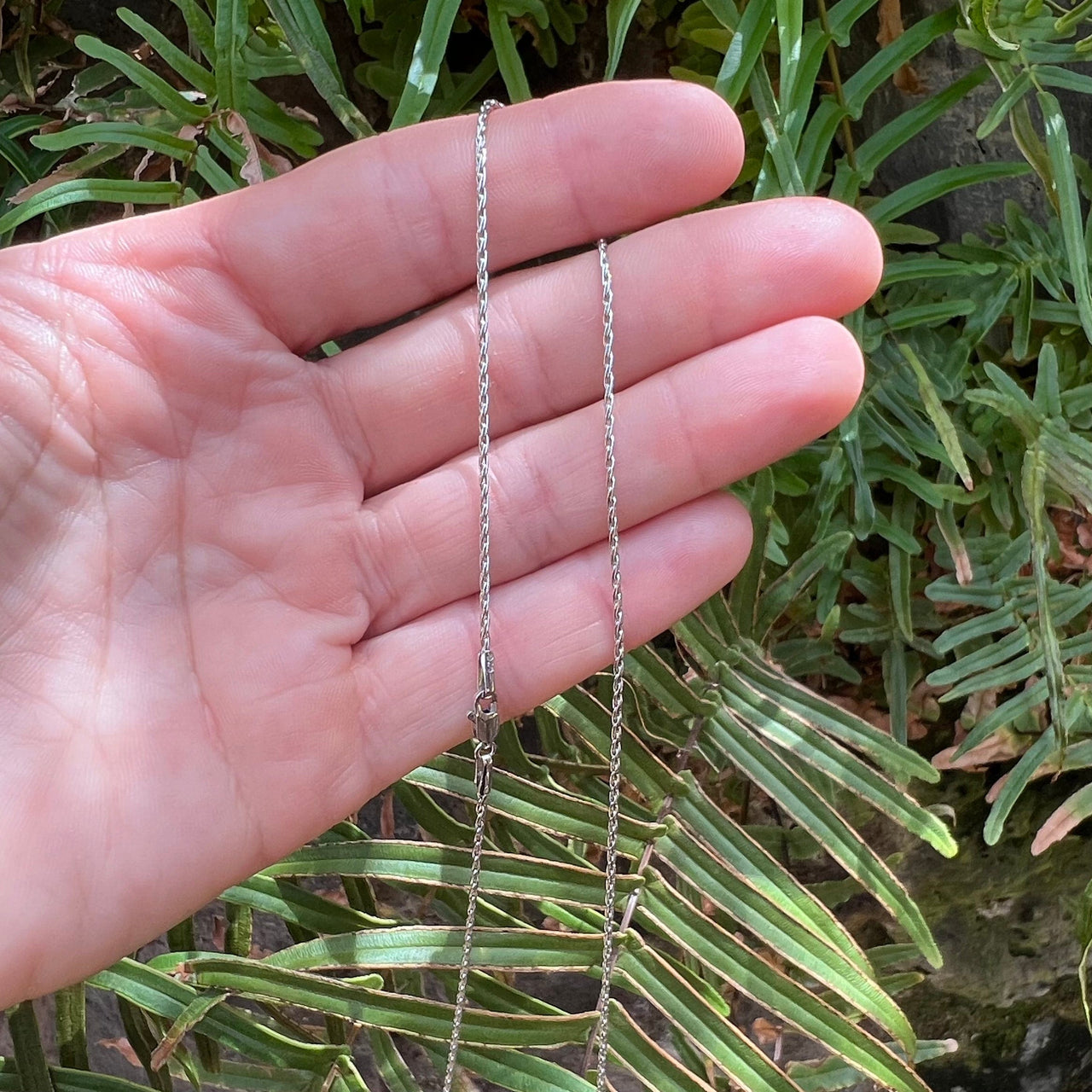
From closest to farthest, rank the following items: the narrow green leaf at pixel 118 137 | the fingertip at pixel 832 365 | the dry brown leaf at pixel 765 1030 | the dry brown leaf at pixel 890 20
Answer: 1. the fingertip at pixel 832 365
2. the narrow green leaf at pixel 118 137
3. the dry brown leaf at pixel 890 20
4. the dry brown leaf at pixel 765 1030

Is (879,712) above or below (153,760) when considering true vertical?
below

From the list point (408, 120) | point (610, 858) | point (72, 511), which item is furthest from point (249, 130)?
point (610, 858)

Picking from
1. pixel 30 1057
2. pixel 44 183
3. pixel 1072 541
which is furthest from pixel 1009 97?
pixel 30 1057

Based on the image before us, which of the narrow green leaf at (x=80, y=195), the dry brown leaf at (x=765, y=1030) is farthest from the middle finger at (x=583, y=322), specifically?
the dry brown leaf at (x=765, y=1030)

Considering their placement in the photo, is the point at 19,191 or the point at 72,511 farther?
the point at 19,191

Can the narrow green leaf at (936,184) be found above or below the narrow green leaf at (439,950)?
above

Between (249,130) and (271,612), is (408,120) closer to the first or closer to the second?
(249,130)

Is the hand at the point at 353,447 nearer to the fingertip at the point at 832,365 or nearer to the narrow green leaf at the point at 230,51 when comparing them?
the fingertip at the point at 832,365

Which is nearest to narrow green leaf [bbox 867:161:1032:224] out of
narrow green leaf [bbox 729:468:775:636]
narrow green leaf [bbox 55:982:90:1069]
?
narrow green leaf [bbox 729:468:775:636]

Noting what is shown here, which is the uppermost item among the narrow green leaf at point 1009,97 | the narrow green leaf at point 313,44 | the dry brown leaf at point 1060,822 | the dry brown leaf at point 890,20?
the narrow green leaf at point 313,44
